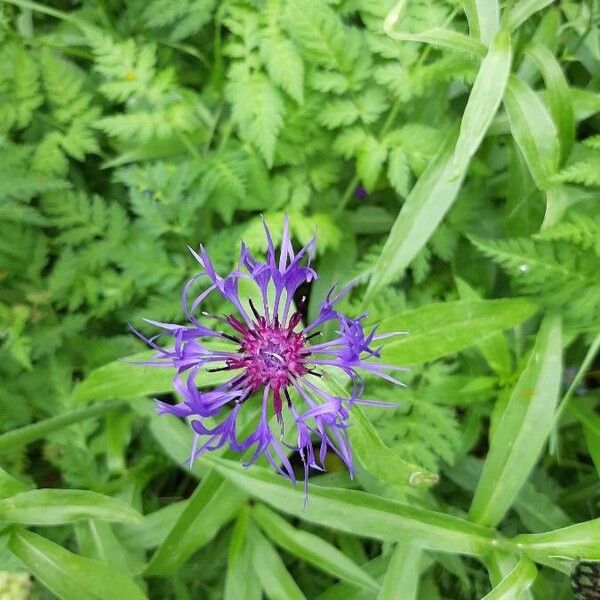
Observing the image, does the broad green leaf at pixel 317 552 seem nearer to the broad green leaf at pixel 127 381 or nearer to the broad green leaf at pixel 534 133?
the broad green leaf at pixel 127 381

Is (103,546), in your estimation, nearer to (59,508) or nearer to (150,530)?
(150,530)

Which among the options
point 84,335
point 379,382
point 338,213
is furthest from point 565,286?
point 84,335

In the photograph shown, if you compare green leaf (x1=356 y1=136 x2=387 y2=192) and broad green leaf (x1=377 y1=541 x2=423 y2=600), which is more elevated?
green leaf (x1=356 y1=136 x2=387 y2=192)

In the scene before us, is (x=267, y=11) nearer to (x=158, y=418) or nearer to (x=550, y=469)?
(x=158, y=418)

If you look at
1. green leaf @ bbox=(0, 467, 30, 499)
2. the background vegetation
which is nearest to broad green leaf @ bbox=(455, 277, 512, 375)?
the background vegetation

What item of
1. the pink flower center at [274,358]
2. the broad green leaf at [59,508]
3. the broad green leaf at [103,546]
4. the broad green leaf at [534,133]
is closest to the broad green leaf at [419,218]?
the broad green leaf at [534,133]

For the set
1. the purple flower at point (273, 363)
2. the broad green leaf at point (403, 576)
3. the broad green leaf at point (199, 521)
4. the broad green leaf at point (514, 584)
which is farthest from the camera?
the broad green leaf at point (199, 521)

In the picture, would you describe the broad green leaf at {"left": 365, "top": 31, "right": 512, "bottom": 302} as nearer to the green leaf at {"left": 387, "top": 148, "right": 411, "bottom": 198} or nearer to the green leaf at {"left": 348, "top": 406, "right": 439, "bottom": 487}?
the green leaf at {"left": 387, "top": 148, "right": 411, "bottom": 198}

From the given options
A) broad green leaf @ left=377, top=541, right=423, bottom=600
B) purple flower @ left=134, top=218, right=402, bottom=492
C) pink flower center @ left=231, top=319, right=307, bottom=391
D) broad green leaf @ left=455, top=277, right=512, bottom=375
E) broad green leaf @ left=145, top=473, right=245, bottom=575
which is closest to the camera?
purple flower @ left=134, top=218, right=402, bottom=492
